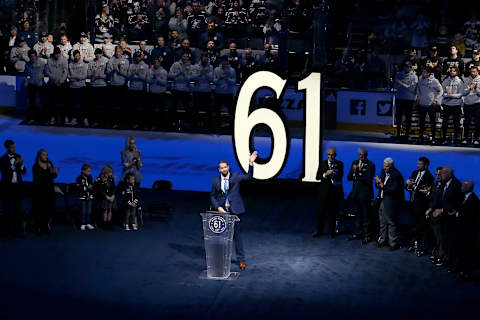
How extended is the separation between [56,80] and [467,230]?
14.3 metres

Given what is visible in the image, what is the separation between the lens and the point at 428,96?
2355 cm

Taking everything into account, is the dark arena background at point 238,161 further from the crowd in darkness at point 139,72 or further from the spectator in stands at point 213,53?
the spectator in stands at point 213,53

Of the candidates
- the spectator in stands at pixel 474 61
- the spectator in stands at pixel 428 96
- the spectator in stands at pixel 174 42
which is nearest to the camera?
the spectator in stands at pixel 428 96

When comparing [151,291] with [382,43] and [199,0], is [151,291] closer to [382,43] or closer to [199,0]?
[382,43]

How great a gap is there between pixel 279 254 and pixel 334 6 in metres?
16.4

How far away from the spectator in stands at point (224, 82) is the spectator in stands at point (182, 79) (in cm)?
73

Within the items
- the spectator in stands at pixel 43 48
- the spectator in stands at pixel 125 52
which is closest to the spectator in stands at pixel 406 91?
the spectator in stands at pixel 125 52

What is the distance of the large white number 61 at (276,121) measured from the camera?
51.9 feet

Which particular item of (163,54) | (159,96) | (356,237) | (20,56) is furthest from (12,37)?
(356,237)

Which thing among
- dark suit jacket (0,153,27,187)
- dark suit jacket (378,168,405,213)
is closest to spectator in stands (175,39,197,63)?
dark suit jacket (0,153,27,187)

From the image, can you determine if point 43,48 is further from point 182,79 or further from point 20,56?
point 182,79

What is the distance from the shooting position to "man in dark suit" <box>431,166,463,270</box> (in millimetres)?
14594

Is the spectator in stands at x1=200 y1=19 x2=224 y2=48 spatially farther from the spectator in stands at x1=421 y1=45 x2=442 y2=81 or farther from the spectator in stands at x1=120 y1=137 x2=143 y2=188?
the spectator in stands at x1=120 y1=137 x2=143 y2=188


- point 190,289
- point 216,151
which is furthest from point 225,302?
point 216,151
